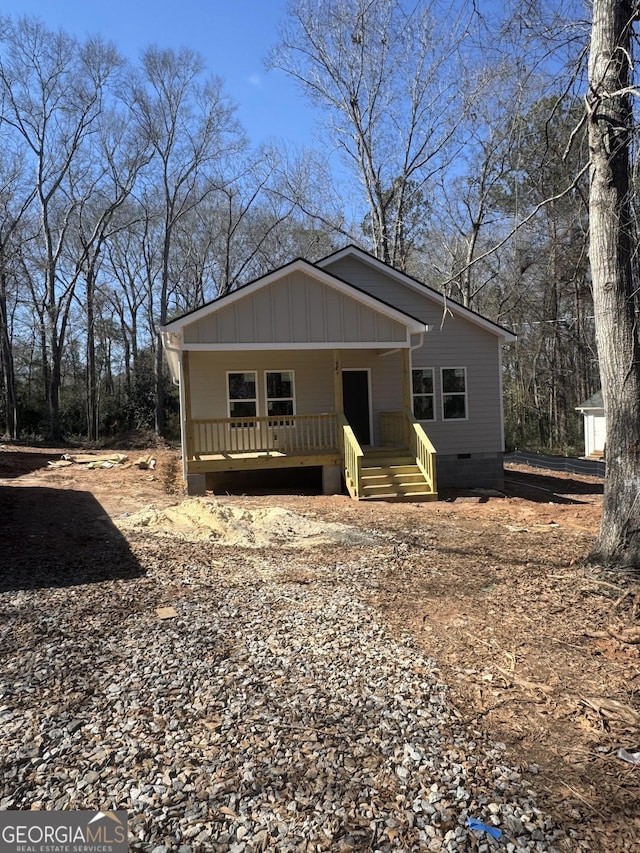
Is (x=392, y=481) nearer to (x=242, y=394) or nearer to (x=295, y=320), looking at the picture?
(x=295, y=320)

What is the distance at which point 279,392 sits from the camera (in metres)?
13.9

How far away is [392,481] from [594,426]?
14.9 m

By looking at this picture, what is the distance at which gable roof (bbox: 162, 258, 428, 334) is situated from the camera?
11.0m

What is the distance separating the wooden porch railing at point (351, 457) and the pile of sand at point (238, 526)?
2.53m

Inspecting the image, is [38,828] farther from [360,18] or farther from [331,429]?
[360,18]

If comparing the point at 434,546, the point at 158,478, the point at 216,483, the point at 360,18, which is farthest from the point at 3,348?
the point at 434,546

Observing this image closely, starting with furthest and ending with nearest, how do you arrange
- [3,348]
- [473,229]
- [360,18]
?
[3,348], [473,229], [360,18]

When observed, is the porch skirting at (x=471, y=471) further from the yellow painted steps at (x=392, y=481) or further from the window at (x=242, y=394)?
the window at (x=242, y=394)

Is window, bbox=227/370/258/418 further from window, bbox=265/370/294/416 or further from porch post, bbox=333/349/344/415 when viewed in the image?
porch post, bbox=333/349/344/415

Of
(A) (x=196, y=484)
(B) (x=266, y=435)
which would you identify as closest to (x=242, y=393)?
(B) (x=266, y=435)

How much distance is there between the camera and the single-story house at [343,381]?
37.6ft

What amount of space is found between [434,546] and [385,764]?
439 centimetres

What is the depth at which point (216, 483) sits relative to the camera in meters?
12.6

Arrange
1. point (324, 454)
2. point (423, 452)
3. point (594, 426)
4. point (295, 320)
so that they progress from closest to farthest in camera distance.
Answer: point (295, 320) → point (423, 452) → point (324, 454) → point (594, 426)
